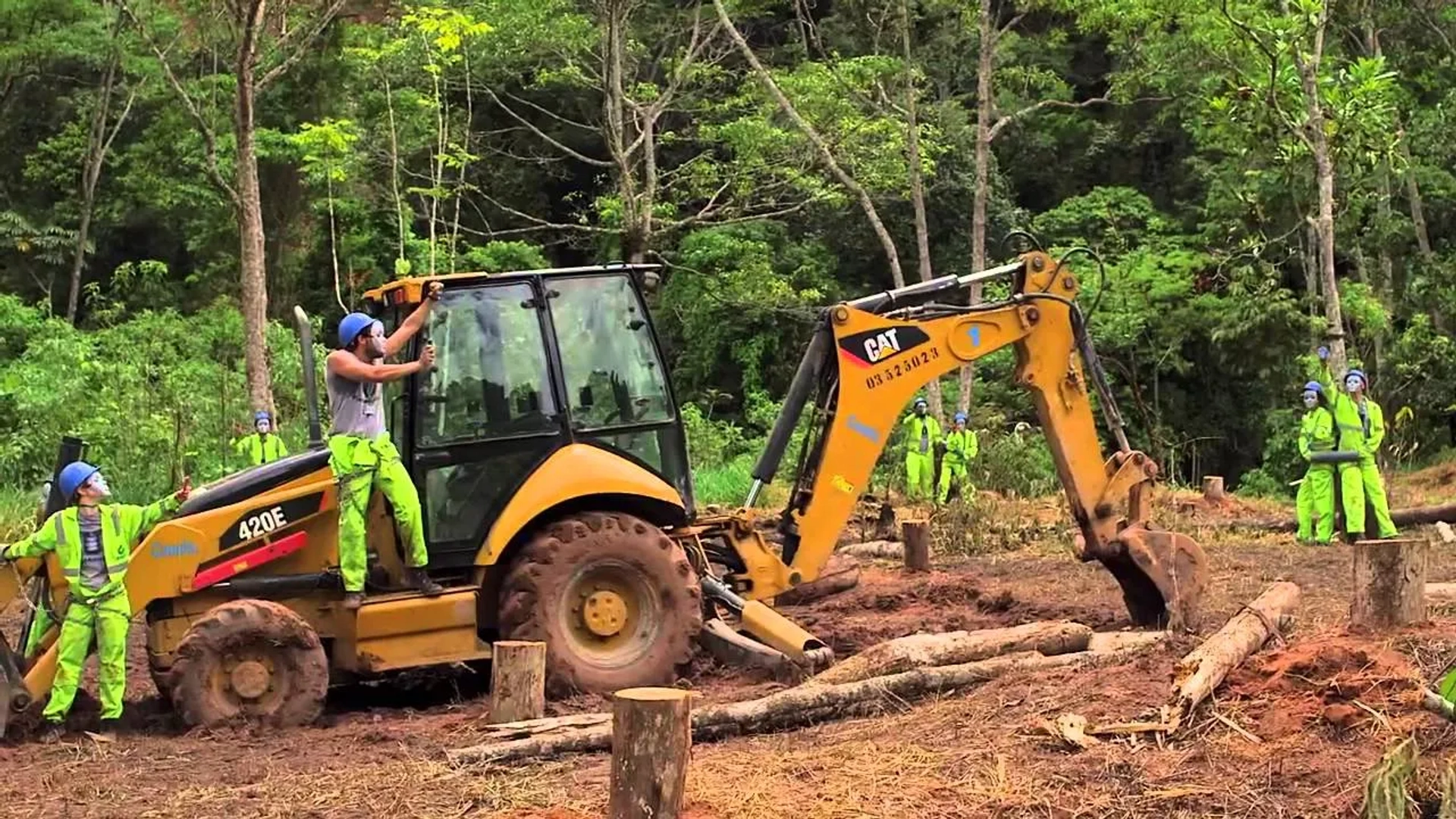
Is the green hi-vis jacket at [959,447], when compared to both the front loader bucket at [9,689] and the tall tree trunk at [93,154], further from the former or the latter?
the tall tree trunk at [93,154]

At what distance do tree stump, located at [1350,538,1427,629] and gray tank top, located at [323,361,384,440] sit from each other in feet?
16.4

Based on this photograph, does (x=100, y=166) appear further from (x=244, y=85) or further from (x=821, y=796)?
(x=821, y=796)

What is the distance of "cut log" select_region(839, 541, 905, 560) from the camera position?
14.8m

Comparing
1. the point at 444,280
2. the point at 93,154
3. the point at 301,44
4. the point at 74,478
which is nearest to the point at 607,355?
the point at 444,280

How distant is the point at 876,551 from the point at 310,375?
8.08 meters

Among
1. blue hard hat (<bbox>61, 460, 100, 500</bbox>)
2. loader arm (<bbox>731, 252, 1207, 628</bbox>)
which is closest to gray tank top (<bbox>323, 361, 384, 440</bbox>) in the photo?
blue hard hat (<bbox>61, 460, 100, 500</bbox>)

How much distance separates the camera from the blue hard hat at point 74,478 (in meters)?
7.54

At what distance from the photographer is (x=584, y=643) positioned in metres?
8.12

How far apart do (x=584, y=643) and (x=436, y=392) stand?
5.20 ft

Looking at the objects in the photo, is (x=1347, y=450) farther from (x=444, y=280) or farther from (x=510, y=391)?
(x=444, y=280)

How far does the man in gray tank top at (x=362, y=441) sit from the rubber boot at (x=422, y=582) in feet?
0.49

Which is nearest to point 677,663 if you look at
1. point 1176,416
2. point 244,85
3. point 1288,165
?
point 244,85

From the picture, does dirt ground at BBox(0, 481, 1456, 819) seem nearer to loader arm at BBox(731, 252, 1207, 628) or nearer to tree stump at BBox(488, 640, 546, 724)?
tree stump at BBox(488, 640, 546, 724)

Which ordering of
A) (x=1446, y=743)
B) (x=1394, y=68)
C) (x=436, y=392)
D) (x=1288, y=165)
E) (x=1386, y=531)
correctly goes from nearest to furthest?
(x=1446, y=743)
(x=436, y=392)
(x=1386, y=531)
(x=1288, y=165)
(x=1394, y=68)
